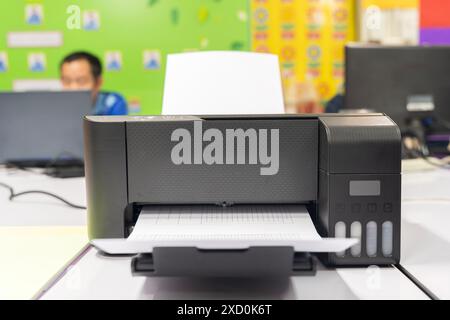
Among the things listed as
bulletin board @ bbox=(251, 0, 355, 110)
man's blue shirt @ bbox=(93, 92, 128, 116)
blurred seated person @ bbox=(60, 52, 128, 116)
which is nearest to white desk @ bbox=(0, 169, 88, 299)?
man's blue shirt @ bbox=(93, 92, 128, 116)

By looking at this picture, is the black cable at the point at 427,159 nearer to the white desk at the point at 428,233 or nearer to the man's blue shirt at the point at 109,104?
the white desk at the point at 428,233

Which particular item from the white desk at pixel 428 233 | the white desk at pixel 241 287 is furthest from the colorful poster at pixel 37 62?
the white desk at pixel 241 287

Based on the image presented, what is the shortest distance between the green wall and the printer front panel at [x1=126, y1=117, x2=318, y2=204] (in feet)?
8.31

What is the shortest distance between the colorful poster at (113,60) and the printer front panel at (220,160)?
2.68 meters

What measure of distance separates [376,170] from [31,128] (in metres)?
1.35

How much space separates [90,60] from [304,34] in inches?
76.9

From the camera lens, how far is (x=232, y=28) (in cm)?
342

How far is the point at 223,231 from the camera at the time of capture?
2.56ft

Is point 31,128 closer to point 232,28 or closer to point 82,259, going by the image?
point 82,259

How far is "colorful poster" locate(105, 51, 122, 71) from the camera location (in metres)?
3.37

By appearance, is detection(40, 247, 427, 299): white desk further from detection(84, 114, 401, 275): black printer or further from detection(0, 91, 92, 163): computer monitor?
detection(0, 91, 92, 163): computer monitor
